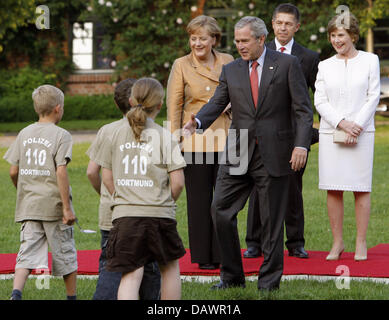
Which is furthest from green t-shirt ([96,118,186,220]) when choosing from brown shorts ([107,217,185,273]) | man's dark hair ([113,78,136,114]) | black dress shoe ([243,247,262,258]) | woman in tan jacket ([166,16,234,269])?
black dress shoe ([243,247,262,258])

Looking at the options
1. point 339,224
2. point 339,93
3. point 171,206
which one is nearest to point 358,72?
point 339,93

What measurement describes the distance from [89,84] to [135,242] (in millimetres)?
22148

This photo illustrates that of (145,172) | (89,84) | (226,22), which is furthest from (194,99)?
(89,84)

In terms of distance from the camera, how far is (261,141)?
19.7 ft

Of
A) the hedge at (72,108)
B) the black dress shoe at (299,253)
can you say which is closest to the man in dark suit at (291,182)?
A: the black dress shoe at (299,253)

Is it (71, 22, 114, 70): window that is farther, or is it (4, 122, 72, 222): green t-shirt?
(71, 22, 114, 70): window

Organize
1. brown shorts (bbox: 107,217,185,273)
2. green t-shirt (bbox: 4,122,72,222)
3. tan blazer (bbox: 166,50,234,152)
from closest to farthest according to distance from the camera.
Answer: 1. brown shorts (bbox: 107,217,185,273)
2. green t-shirt (bbox: 4,122,72,222)
3. tan blazer (bbox: 166,50,234,152)

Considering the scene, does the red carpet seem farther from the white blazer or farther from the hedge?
the hedge

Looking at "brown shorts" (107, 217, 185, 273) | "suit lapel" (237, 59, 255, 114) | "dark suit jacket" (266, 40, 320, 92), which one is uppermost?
"dark suit jacket" (266, 40, 320, 92)

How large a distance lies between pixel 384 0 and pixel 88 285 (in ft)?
54.9

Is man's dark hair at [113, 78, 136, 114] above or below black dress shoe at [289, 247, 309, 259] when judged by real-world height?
above

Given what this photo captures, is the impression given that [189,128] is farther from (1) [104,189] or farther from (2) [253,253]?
(2) [253,253]

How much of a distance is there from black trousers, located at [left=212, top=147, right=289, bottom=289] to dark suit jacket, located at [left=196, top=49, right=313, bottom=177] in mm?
80

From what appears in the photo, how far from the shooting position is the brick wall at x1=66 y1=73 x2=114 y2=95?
2653 cm
